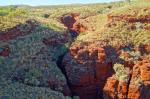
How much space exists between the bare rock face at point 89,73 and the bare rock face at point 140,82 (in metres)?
2.54

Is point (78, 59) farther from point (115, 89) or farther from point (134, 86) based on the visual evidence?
point (134, 86)

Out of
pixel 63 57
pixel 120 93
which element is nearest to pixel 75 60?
pixel 63 57

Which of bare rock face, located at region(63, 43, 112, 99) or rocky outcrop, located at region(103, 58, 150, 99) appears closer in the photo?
rocky outcrop, located at region(103, 58, 150, 99)

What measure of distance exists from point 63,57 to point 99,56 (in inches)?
119

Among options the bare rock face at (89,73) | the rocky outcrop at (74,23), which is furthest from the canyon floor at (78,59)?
the rocky outcrop at (74,23)

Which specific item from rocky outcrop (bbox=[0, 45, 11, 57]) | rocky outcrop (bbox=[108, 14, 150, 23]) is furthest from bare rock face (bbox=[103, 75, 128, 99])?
rocky outcrop (bbox=[0, 45, 11, 57])

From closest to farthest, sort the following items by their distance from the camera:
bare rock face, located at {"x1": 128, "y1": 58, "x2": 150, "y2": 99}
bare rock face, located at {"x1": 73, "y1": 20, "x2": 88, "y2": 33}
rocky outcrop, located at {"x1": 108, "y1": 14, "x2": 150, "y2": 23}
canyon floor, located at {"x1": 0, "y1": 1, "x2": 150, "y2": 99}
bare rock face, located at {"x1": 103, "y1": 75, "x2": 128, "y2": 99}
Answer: bare rock face, located at {"x1": 128, "y1": 58, "x2": 150, "y2": 99} < canyon floor, located at {"x1": 0, "y1": 1, "x2": 150, "y2": 99} < bare rock face, located at {"x1": 103, "y1": 75, "x2": 128, "y2": 99} < rocky outcrop, located at {"x1": 108, "y1": 14, "x2": 150, "y2": 23} < bare rock face, located at {"x1": 73, "y1": 20, "x2": 88, "y2": 33}

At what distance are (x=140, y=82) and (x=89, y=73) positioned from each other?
4115mm

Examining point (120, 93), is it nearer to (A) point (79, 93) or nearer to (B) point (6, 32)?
(A) point (79, 93)

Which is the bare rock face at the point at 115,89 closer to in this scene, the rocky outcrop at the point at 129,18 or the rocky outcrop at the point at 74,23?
the rocky outcrop at the point at 129,18

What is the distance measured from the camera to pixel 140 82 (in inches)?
1427

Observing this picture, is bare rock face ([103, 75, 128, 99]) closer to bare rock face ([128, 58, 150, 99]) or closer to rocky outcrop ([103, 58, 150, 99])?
rocky outcrop ([103, 58, 150, 99])

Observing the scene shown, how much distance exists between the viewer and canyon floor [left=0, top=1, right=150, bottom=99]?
36438mm

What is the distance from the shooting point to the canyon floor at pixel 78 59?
36438 mm
